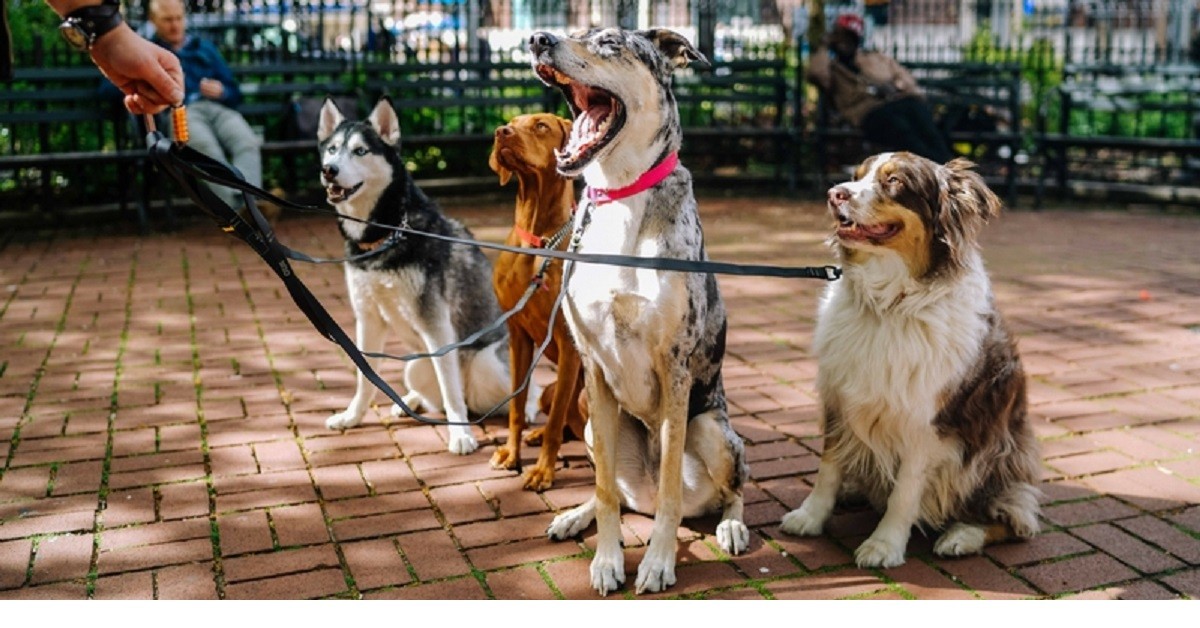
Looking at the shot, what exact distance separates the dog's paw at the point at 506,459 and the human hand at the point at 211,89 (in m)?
6.18

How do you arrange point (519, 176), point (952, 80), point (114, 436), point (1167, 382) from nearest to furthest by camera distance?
point (519, 176)
point (114, 436)
point (1167, 382)
point (952, 80)

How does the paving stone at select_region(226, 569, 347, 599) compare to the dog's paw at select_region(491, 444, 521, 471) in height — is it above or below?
below

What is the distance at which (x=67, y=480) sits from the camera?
4.38 metres

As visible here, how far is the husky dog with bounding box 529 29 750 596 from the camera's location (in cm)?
328

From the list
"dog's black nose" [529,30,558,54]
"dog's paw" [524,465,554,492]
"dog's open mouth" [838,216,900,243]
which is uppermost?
"dog's black nose" [529,30,558,54]

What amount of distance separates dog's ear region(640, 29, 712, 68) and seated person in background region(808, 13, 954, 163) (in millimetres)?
7767

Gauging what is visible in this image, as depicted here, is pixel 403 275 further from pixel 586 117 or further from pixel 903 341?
pixel 903 341

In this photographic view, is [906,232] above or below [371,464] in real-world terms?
above

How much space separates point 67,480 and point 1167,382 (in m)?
5.09

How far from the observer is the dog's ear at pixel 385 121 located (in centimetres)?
490

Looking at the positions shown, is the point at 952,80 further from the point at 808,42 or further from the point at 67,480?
the point at 67,480

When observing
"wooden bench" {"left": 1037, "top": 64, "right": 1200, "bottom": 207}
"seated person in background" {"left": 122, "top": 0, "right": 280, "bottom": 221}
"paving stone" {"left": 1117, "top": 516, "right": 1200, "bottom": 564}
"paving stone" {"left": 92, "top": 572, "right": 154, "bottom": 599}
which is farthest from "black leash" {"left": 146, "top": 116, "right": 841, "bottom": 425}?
"wooden bench" {"left": 1037, "top": 64, "right": 1200, "bottom": 207}

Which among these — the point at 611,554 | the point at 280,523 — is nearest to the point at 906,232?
the point at 611,554

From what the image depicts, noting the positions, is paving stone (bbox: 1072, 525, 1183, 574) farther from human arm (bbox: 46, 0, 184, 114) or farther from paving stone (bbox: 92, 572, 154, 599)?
human arm (bbox: 46, 0, 184, 114)
